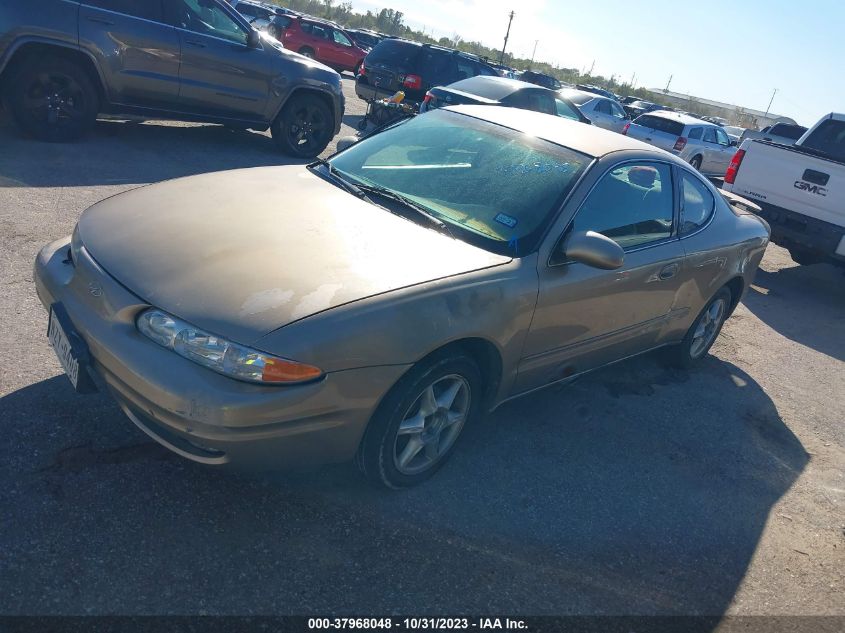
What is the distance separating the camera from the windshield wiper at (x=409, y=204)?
3.44m

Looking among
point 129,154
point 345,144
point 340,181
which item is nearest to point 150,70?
point 129,154

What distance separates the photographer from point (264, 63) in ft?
28.1

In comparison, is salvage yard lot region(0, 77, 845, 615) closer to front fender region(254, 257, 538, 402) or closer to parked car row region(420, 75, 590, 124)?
front fender region(254, 257, 538, 402)

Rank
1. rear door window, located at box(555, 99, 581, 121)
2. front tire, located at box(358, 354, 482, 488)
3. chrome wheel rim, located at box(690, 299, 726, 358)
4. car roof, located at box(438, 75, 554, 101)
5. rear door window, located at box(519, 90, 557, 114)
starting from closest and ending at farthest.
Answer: front tire, located at box(358, 354, 482, 488), chrome wheel rim, located at box(690, 299, 726, 358), car roof, located at box(438, 75, 554, 101), rear door window, located at box(519, 90, 557, 114), rear door window, located at box(555, 99, 581, 121)

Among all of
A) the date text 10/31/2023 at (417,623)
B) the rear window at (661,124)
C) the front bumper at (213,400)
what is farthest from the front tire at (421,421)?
the rear window at (661,124)

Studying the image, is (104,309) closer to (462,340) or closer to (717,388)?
(462,340)

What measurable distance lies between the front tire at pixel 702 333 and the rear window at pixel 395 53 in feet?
32.0

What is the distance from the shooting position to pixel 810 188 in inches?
319

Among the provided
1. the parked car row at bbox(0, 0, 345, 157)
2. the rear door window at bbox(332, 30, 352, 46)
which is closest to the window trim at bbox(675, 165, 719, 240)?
the parked car row at bbox(0, 0, 345, 157)

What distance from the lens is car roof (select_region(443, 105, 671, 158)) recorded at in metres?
3.97

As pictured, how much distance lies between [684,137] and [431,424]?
1551cm

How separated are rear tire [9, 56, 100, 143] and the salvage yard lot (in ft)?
8.99

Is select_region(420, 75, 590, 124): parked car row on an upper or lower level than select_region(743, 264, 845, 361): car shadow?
upper

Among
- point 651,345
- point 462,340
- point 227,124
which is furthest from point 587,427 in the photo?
point 227,124
